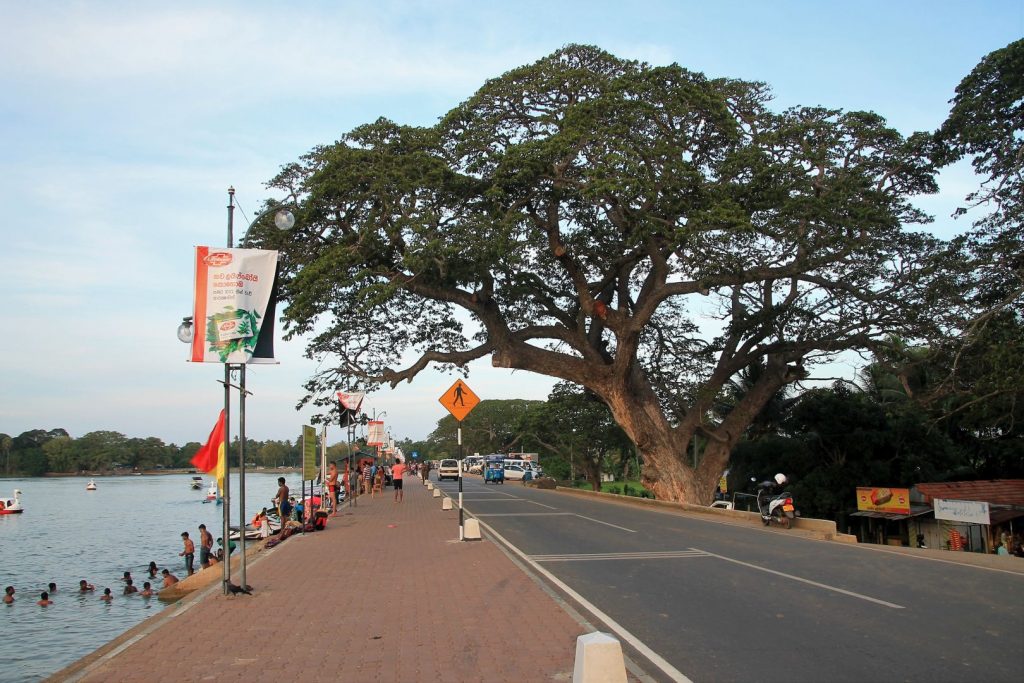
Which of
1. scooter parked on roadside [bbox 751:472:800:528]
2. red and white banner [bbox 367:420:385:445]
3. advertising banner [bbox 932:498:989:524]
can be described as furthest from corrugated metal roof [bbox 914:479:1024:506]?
red and white banner [bbox 367:420:385:445]

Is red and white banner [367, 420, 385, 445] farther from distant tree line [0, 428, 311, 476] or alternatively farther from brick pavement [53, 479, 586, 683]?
distant tree line [0, 428, 311, 476]

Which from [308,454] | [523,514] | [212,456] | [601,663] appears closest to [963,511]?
[523,514]

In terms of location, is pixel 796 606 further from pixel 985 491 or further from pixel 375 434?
pixel 375 434

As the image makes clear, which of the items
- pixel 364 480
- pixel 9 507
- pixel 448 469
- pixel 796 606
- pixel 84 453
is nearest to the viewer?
pixel 796 606

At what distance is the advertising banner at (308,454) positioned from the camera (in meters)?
19.4

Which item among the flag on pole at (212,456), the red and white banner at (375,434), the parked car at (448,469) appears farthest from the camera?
the parked car at (448,469)

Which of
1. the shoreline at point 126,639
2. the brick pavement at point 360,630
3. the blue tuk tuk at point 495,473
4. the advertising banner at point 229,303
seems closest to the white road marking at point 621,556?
the brick pavement at point 360,630

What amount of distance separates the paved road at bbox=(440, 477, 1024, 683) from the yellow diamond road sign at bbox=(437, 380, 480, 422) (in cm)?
303

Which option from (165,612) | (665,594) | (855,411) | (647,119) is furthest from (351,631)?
(855,411)

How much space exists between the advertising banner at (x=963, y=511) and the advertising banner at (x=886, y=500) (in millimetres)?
5355

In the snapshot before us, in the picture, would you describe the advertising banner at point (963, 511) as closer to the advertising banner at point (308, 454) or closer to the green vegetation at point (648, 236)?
the green vegetation at point (648, 236)

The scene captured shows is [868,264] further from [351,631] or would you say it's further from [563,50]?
[351,631]

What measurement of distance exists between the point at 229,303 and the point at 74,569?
74.4ft

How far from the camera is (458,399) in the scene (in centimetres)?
1647
